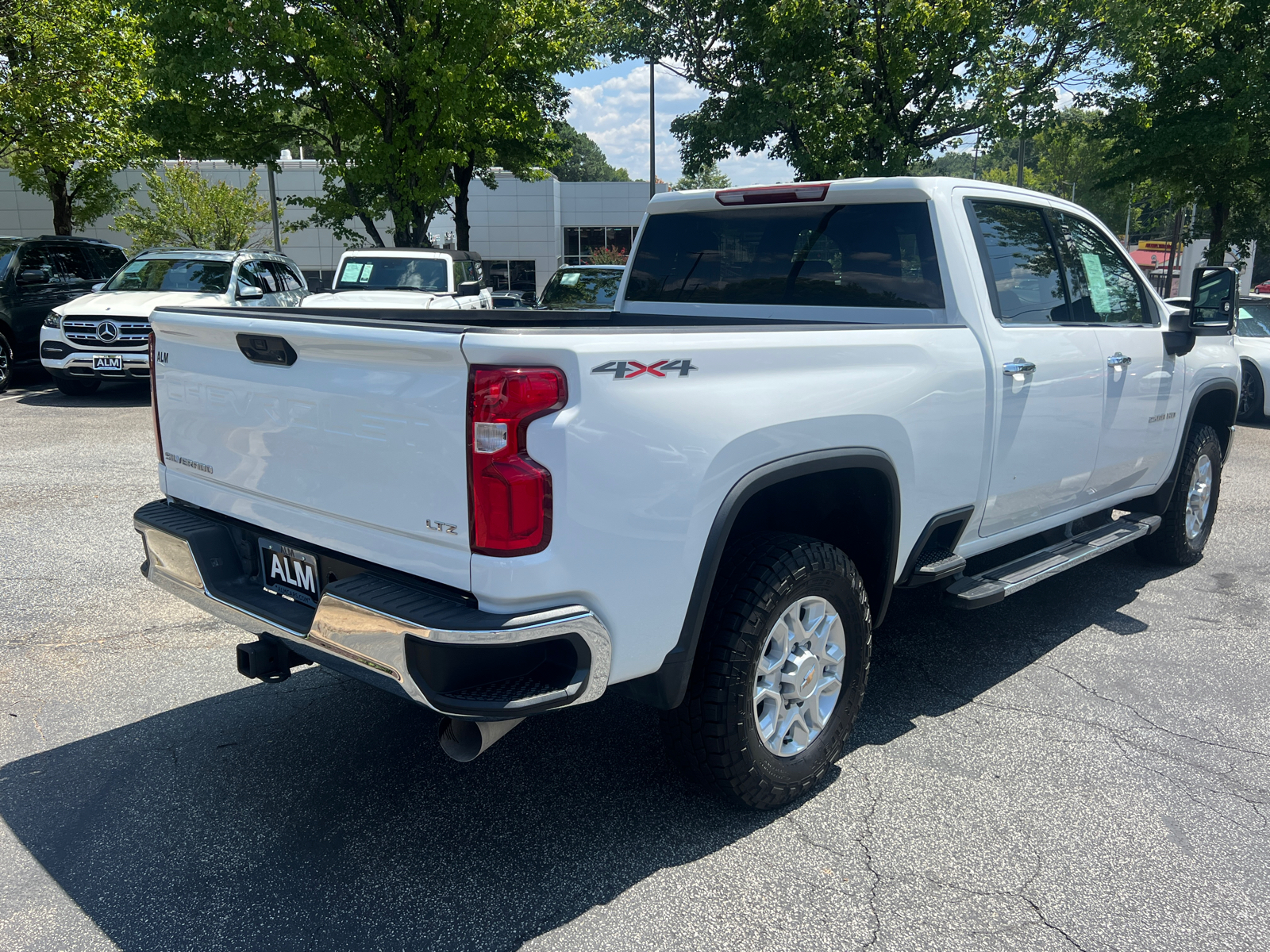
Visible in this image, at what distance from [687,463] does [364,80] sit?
18.4 meters

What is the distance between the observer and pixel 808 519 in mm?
3533

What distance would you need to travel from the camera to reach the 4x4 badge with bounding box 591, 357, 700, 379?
2395 millimetres

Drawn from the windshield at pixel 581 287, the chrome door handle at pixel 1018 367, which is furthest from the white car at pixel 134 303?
the chrome door handle at pixel 1018 367

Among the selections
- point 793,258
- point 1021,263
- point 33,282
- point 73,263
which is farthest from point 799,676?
point 73,263

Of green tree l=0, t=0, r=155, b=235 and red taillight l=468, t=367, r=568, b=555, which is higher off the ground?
green tree l=0, t=0, r=155, b=235

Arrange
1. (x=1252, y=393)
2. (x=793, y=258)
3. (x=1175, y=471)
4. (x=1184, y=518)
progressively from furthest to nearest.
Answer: (x=1252, y=393)
(x=1184, y=518)
(x=1175, y=471)
(x=793, y=258)

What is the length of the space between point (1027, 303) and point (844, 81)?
620 inches

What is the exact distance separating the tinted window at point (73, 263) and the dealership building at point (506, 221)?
2787cm

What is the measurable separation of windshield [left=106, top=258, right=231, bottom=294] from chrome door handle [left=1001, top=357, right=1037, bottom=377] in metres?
11.9

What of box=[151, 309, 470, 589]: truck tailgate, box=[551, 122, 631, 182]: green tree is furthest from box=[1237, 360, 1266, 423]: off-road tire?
box=[551, 122, 631, 182]: green tree

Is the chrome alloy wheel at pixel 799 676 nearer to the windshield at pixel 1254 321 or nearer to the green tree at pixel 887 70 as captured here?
the windshield at pixel 1254 321

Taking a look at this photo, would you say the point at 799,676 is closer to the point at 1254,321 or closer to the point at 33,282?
the point at 1254,321

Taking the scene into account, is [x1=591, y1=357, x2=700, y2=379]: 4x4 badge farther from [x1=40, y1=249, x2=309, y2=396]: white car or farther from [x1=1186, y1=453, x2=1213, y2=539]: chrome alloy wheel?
[x1=40, y1=249, x2=309, y2=396]: white car

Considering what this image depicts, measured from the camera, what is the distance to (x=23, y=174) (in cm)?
1972
